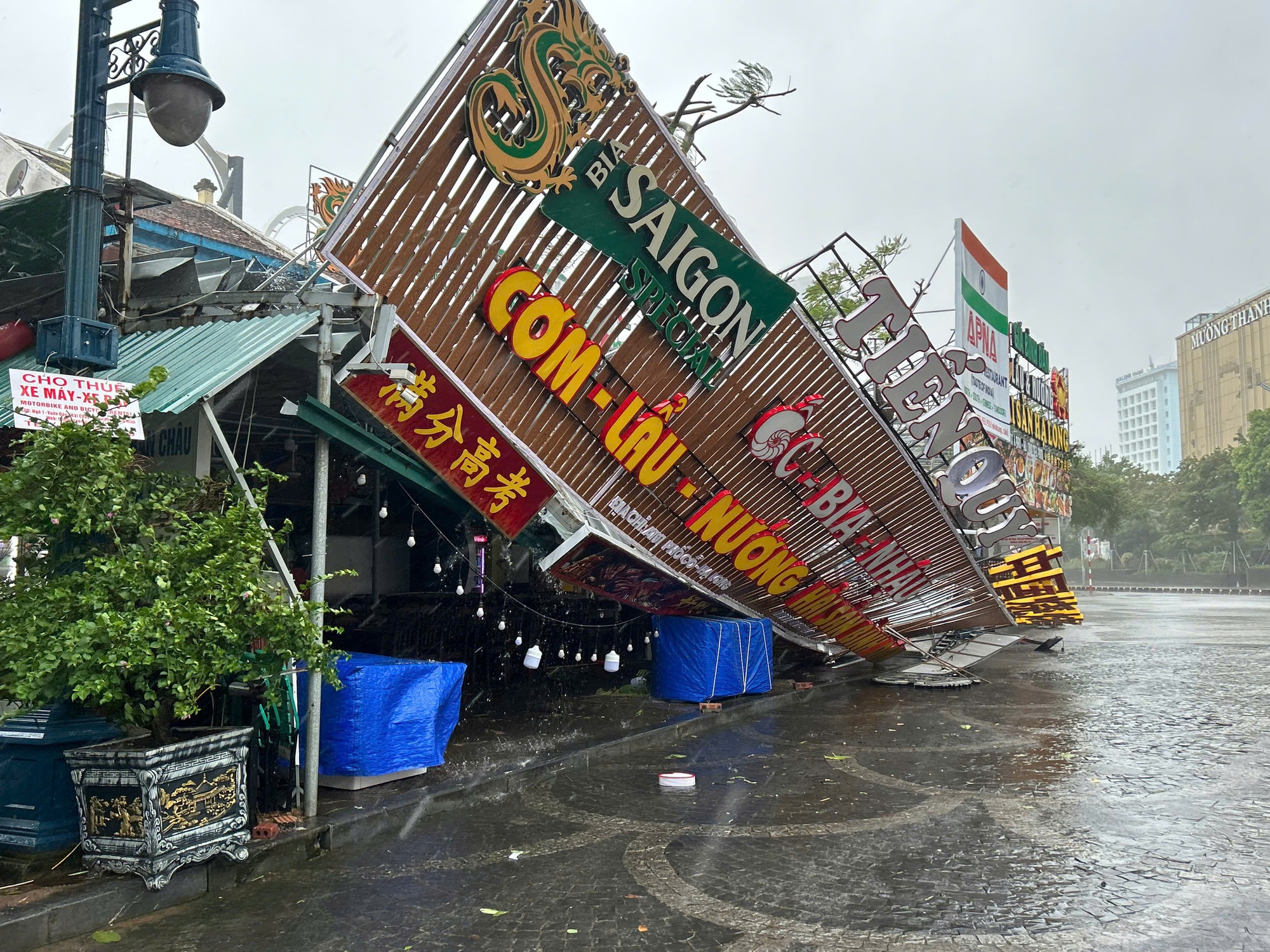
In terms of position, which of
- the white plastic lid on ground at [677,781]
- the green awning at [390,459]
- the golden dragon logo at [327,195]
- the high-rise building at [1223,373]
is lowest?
the white plastic lid on ground at [677,781]

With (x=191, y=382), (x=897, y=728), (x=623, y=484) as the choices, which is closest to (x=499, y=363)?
(x=623, y=484)

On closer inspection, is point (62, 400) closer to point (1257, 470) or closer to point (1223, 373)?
point (1257, 470)

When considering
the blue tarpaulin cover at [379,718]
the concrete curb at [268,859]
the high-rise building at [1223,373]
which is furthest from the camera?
the high-rise building at [1223,373]

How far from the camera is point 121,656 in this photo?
5.52 m

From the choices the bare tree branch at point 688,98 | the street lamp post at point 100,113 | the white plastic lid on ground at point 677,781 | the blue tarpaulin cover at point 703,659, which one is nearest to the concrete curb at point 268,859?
the white plastic lid on ground at point 677,781

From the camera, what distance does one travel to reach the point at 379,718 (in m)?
8.27

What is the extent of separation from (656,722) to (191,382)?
694 cm

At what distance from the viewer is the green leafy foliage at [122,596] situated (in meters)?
5.52

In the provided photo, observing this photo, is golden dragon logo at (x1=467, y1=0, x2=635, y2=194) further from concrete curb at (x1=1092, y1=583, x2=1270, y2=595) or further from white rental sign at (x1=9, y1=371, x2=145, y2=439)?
concrete curb at (x1=1092, y1=583, x2=1270, y2=595)

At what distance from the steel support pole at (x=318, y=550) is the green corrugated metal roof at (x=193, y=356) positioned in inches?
10.1

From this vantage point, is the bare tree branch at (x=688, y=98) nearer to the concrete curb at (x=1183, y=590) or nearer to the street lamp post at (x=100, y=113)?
the street lamp post at (x=100, y=113)

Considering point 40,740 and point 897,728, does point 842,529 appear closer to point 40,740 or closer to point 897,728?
point 897,728

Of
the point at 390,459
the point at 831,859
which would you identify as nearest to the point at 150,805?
the point at 390,459

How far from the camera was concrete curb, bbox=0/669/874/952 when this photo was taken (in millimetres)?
5344
